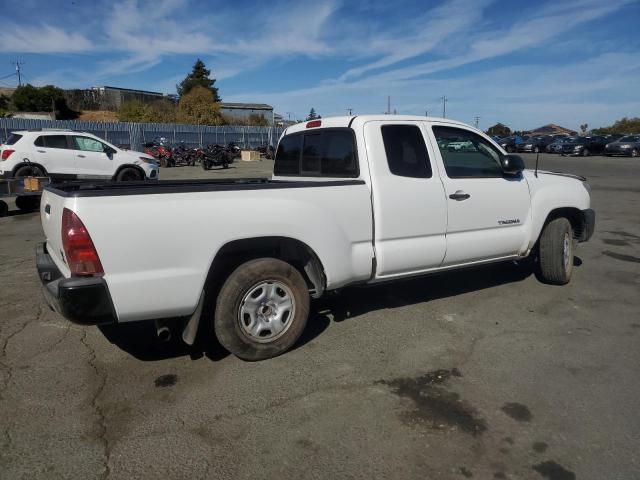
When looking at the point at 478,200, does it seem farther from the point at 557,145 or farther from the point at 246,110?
the point at 246,110

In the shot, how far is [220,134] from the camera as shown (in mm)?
36156

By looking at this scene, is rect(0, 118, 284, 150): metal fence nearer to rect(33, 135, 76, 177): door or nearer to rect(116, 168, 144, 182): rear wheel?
rect(33, 135, 76, 177): door

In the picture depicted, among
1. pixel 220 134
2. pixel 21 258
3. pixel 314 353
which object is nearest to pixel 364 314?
pixel 314 353

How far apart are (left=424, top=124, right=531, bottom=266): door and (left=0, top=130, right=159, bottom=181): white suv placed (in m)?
11.8

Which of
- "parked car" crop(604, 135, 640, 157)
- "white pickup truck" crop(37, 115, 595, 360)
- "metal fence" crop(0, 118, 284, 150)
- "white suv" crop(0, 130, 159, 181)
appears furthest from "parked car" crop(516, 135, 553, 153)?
"white pickup truck" crop(37, 115, 595, 360)

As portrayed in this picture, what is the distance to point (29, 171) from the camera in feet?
42.9

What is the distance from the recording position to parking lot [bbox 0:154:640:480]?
2609 millimetres

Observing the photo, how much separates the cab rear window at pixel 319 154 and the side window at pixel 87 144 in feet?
34.8

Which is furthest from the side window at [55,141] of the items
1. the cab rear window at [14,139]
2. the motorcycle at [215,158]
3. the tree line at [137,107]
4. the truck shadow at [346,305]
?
the tree line at [137,107]

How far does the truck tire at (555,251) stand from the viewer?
5383 mm

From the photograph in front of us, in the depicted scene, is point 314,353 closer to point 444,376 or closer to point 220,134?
point 444,376

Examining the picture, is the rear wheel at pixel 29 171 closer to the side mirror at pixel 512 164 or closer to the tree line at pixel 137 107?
the side mirror at pixel 512 164

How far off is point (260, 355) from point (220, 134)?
112 feet

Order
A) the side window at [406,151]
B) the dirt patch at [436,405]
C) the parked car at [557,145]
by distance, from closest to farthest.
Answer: the dirt patch at [436,405] → the side window at [406,151] → the parked car at [557,145]
